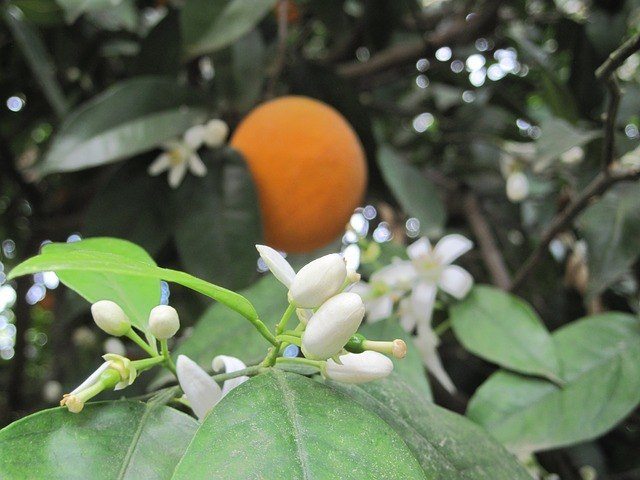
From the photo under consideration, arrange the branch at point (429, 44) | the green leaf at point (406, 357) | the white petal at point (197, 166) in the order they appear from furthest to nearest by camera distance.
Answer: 1. the branch at point (429, 44)
2. the white petal at point (197, 166)
3. the green leaf at point (406, 357)

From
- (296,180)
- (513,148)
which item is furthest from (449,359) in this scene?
(296,180)

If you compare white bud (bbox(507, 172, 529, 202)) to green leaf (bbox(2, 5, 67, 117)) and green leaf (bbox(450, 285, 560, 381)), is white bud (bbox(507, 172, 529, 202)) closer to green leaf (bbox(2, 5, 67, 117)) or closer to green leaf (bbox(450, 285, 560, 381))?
green leaf (bbox(450, 285, 560, 381))

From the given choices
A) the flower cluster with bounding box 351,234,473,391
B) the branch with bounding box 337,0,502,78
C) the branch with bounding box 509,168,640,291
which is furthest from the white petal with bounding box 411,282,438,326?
the branch with bounding box 337,0,502,78

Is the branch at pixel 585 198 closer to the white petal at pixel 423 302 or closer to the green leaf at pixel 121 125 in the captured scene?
the white petal at pixel 423 302

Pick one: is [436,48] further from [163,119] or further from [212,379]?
[212,379]

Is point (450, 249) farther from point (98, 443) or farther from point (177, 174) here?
point (98, 443)

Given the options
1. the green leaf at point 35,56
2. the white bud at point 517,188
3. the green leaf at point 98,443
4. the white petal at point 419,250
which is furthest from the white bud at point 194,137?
the green leaf at point 98,443
